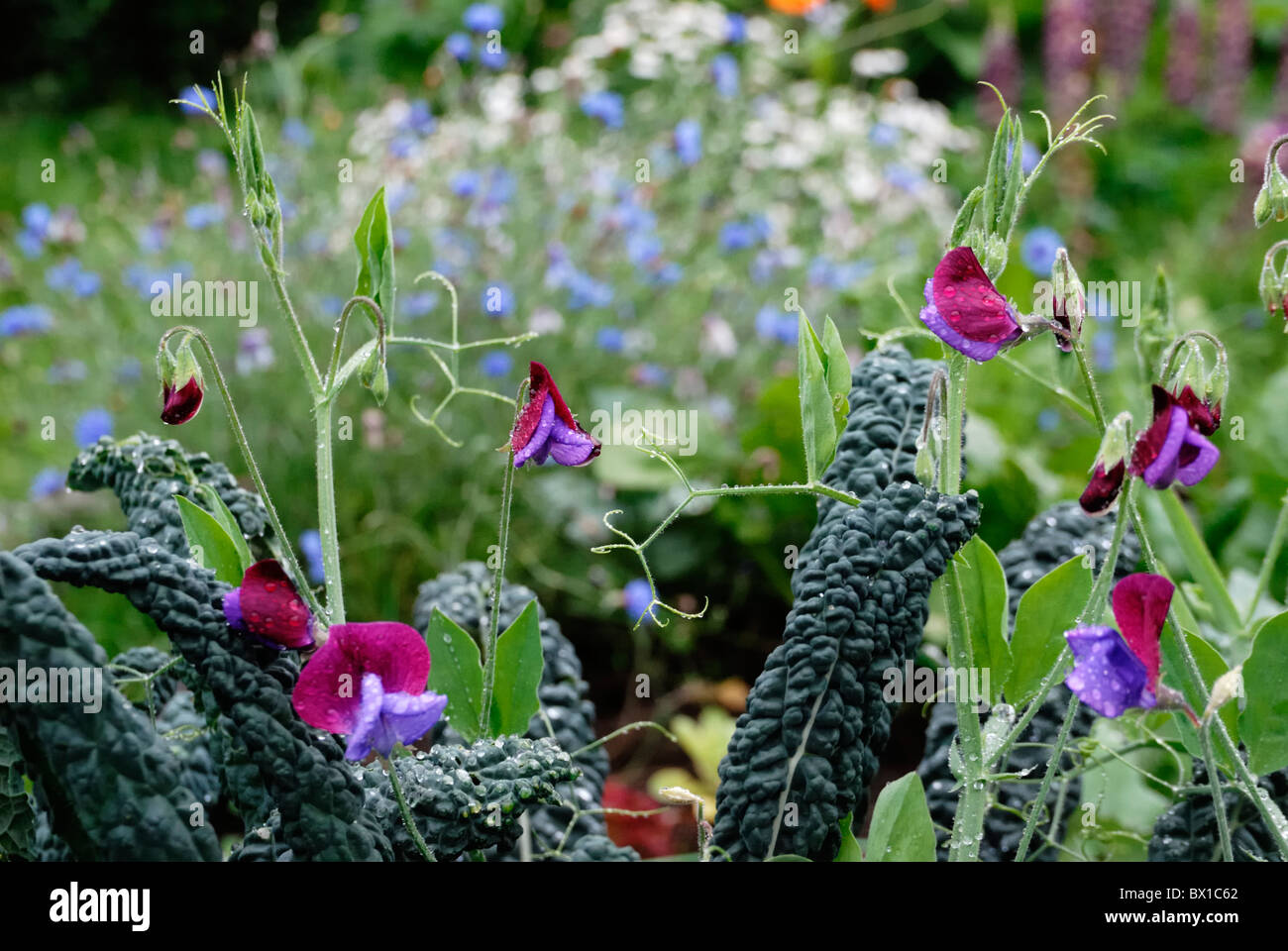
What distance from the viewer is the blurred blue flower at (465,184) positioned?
2467mm

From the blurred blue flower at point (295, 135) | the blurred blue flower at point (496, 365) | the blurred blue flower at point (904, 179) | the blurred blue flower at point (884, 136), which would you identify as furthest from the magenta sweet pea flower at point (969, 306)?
the blurred blue flower at point (884, 136)

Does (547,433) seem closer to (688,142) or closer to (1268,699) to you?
(1268,699)

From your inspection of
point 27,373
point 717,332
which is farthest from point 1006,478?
point 27,373

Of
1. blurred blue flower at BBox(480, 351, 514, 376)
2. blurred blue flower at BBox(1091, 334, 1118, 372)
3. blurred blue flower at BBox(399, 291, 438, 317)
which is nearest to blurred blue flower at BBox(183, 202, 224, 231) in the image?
blurred blue flower at BBox(399, 291, 438, 317)

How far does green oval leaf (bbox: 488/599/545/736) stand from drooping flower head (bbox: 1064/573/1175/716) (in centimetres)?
36

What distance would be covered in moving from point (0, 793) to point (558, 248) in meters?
1.87

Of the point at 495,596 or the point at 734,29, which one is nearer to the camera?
the point at 495,596

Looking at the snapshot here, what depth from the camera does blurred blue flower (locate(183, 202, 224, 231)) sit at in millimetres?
2536

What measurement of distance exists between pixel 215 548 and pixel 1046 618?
0.53 meters

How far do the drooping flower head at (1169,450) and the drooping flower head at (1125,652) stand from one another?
5 centimetres

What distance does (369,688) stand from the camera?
0.65 meters

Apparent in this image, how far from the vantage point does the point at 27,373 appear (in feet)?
9.22

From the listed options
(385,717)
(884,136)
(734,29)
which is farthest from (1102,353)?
(385,717)
